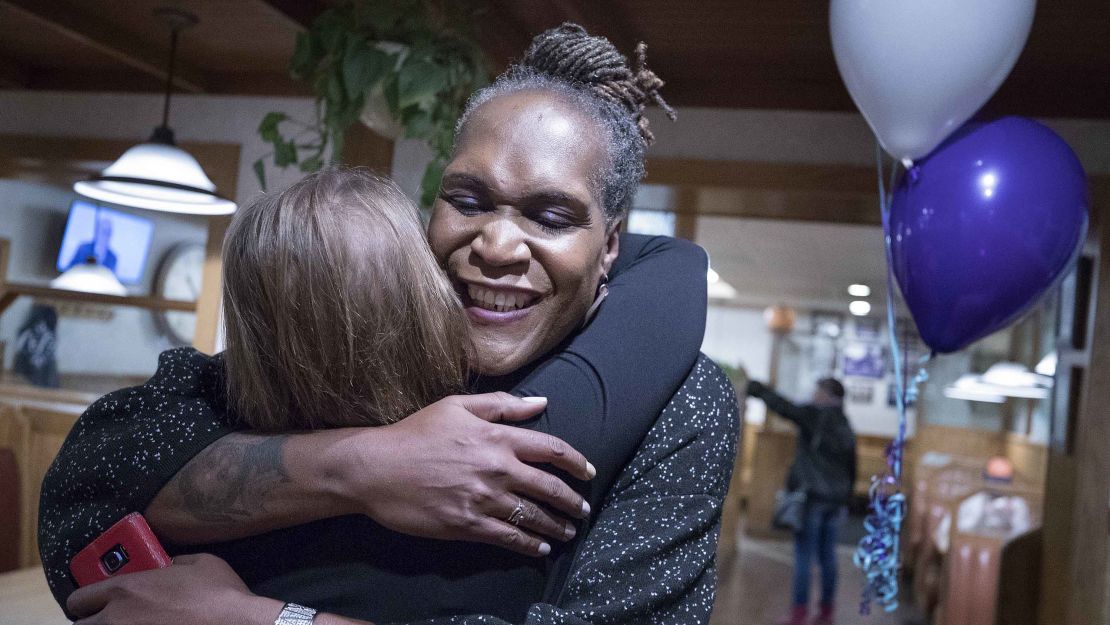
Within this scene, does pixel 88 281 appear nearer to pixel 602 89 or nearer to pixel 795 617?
pixel 602 89

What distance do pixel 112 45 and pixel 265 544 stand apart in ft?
9.64

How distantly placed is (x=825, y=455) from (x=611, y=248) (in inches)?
201

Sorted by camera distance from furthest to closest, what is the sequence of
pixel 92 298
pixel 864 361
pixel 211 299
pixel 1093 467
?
pixel 864 361
pixel 92 298
pixel 211 299
pixel 1093 467

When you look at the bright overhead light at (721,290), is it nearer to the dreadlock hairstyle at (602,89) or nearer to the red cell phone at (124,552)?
the dreadlock hairstyle at (602,89)

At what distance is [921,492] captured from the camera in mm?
6406

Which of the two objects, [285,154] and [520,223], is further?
[285,154]

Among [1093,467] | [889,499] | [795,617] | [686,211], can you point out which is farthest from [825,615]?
[889,499]

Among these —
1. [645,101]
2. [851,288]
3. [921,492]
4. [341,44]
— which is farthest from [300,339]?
[851,288]

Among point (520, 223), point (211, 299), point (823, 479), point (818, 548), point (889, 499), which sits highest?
point (520, 223)

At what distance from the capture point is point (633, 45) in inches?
115

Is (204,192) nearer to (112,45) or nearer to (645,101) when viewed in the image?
(112,45)

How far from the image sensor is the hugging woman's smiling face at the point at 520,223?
87 cm

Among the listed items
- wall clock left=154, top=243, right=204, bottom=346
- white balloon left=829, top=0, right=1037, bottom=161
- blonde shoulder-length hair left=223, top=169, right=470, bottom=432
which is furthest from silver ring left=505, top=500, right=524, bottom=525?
wall clock left=154, top=243, right=204, bottom=346

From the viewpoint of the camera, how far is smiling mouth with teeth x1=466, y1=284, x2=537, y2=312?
881mm
